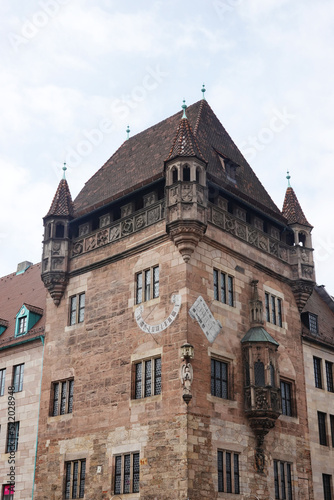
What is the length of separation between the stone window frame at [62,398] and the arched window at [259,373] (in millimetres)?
7742

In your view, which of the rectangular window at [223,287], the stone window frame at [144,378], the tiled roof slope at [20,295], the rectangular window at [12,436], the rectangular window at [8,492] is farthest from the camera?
the tiled roof slope at [20,295]

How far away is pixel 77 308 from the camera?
2991 centimetres

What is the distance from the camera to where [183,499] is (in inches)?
890

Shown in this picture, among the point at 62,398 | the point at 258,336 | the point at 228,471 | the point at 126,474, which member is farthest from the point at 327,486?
the point at 62,398

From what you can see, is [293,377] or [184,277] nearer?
[184,277]

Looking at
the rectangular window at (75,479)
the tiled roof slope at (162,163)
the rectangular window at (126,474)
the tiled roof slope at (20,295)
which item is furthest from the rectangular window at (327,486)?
the tiled roof slope at (20,295)

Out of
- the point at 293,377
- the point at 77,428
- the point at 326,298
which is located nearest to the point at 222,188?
the point at 293,377

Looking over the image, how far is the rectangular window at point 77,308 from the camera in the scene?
97.4 ft

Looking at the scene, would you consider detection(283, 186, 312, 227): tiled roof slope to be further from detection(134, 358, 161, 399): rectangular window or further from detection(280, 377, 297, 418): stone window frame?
detection(134, 358, 161, 399): rectangular window

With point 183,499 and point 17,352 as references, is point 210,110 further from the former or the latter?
point 183,499

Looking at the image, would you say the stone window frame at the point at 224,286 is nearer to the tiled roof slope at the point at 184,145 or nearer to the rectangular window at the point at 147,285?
the rectangular window at the point at 147,285

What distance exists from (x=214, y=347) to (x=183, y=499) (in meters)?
5.75

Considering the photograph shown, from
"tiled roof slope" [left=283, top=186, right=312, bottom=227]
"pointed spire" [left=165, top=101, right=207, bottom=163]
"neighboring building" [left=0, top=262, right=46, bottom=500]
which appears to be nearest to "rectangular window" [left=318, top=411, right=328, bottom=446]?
"tiled roof slope" [left=283, top=186, right=312, bottom=227]

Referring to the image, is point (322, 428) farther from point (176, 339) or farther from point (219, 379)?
point (176, 339)
